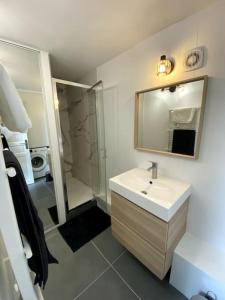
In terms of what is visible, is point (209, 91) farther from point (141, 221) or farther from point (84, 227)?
point (84, 227)

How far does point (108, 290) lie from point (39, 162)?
2.25m

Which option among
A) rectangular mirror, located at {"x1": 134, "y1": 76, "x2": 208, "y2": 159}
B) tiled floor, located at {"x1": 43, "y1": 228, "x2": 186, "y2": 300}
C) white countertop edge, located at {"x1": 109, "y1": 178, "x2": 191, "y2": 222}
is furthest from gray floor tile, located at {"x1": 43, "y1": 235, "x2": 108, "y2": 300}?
rectangular mirror, located at {"x1": 134, "y1": 76, "x2": 208, "y2": 159}

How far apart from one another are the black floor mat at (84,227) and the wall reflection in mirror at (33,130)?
0.27m

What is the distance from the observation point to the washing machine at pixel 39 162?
2.44 m

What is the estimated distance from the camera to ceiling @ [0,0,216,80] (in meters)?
0.97

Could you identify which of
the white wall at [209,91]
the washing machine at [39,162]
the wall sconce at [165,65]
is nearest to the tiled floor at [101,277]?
the white wall at [209,91]

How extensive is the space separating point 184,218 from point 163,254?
1.35ft

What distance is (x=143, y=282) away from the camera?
1.31 meters

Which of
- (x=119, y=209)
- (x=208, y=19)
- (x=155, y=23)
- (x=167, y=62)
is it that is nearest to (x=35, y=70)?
(x=155, y=23)

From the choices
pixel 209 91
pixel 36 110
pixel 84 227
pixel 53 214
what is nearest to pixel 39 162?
pixel 53 214

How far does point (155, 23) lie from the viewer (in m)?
1.18

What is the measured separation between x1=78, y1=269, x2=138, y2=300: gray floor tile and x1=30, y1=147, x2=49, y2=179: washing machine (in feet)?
6.22

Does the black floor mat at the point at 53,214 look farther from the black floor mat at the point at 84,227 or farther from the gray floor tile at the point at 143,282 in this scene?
the gray floor tile at the point at 143,282

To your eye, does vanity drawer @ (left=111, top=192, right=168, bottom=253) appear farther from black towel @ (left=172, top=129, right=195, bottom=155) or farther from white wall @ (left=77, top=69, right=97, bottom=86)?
white wall @ (left=77, top=69, right=97, bottom=86)
